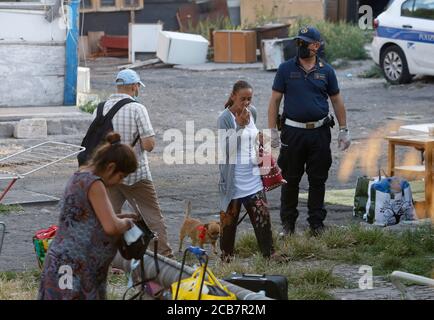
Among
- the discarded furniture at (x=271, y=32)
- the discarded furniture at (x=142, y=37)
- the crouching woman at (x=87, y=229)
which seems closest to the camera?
the crouching woman at (x=87, y=229)

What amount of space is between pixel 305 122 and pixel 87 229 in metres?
3.97

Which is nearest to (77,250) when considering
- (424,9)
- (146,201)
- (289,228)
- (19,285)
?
(19,285)

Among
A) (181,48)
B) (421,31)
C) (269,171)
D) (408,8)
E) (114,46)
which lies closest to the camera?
(269,171)

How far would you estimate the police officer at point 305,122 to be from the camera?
30.8ft

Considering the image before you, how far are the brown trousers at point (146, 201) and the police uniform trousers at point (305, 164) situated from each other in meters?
1.37

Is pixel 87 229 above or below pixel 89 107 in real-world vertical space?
above

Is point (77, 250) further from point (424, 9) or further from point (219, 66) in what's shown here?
point (219, 66)

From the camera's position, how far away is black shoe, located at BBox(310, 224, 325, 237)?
9508 millimetres

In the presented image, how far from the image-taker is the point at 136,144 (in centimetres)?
842

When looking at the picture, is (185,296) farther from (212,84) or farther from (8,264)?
(212,84)

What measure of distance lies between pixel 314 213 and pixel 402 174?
1.98 metres

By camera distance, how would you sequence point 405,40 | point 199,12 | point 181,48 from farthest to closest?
point 199,12 → point 181,48 → point 405,40

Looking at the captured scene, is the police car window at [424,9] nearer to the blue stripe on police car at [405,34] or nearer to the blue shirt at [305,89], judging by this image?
the blue stripe on police car at [405,34]

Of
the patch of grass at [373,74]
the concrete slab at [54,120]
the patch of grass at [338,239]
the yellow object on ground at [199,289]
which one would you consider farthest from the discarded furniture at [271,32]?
the yellow object on ground at [199,289]
